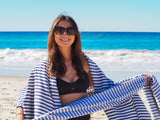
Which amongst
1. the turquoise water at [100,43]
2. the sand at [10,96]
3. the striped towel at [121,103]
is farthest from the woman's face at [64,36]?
the turquoise water at [100,43]

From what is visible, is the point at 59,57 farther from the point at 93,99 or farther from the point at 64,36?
the point at 93,99

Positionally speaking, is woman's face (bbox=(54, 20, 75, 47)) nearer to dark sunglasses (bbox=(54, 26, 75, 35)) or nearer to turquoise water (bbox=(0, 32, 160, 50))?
dark sunglasses (bbox=(54, 26, 75, 35))

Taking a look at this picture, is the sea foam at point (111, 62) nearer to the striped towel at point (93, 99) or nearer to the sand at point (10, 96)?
the sand at point (10, 96)

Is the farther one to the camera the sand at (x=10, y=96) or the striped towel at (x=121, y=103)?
the sand at (x=10, y=96)

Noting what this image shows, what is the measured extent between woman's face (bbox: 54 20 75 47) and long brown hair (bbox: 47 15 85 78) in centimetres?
4

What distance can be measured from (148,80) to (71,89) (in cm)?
93

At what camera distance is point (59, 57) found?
2.88 m

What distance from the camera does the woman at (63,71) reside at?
107 inches

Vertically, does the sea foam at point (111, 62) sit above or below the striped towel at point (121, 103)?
below

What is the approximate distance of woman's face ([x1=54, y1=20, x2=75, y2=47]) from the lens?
282cm

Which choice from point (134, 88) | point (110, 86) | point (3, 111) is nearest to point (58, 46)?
point (110, 86)

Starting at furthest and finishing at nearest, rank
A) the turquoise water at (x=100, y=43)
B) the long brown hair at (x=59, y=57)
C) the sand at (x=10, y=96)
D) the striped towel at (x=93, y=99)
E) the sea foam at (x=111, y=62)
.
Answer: the turquoise water at (x=100, y=43) < the sea foam at (x=111, y=62) < the sand at (x=10, y=96) < the long brown hair at (x=59, y=57) < the striped towel at (x=93, y=99)

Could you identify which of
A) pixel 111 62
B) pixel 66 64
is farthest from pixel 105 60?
pixel 66 64

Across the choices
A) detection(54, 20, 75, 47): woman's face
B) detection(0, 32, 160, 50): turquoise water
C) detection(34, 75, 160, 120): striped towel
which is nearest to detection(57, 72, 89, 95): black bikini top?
detection(34, 75, 160, 120): striped towel
